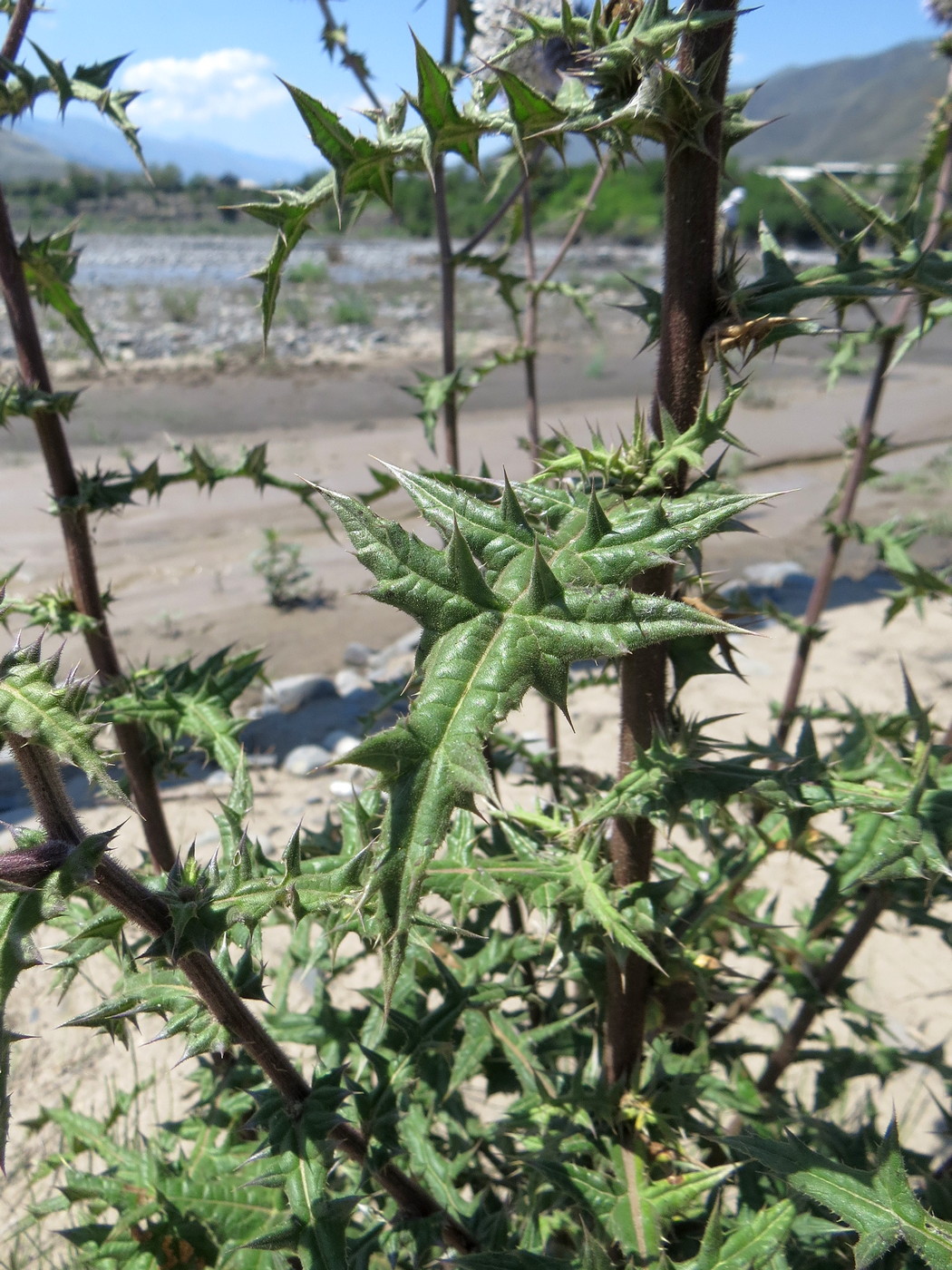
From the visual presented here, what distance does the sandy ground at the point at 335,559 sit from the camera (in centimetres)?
300

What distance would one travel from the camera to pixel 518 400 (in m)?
13.1

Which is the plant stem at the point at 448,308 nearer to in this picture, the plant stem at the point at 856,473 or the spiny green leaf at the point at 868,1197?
the plant stem at the point at 856,473

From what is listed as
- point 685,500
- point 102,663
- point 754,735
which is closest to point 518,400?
point 754,735

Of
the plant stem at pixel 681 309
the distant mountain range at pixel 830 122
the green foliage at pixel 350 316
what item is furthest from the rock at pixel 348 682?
the distant mountain range at pixel 830 122

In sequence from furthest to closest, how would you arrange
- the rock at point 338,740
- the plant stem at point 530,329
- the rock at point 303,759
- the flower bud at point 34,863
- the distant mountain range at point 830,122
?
the distant mountain range at point 830,122, the rock at point 338,740, the rock at point 303,759, the plant stem at point 530,329, the flower bud at point 34,863

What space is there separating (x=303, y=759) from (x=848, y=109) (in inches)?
5903

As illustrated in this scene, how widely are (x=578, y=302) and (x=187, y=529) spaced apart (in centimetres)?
617

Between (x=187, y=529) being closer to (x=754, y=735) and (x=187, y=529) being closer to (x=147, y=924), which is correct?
(x=754, y=735)

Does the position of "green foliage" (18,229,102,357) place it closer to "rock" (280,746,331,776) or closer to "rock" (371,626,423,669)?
"rock" (280,746,331,776)

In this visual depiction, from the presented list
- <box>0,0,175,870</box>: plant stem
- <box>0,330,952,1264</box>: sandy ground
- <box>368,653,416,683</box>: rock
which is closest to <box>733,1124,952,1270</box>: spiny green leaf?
<box>0,330,952,1264</box>: sandy ground

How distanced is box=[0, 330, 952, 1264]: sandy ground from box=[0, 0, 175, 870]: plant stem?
0.68ft

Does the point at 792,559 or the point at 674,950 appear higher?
the point at 674,950

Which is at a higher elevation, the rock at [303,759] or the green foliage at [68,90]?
the green foliage at [68,90]

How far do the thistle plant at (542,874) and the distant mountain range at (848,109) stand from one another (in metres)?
83.6
